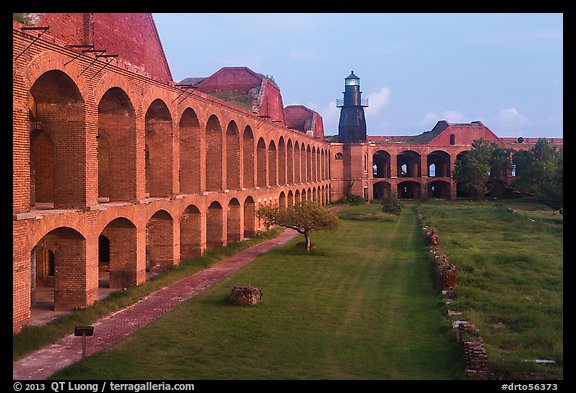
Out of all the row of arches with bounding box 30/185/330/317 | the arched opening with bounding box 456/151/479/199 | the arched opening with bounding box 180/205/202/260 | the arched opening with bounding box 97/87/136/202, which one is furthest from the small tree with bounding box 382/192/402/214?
the arched opening with bounding box 97/87/136/202

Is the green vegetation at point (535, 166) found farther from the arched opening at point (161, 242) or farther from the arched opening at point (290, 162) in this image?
the arched opening at point (161, 242)

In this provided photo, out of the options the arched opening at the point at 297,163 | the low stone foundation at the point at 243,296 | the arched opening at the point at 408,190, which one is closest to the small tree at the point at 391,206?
the arched opening at the point at 297,163

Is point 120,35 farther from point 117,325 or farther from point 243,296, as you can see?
point 117,325

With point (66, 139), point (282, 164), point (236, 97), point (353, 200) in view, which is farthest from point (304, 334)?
point (353, 200)

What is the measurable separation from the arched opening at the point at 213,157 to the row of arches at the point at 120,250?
960mm

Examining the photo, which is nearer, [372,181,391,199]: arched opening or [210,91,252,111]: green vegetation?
[210,91,252,111]: green vegetation

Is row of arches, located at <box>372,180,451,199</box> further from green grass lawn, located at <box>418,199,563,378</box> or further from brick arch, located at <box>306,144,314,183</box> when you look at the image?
green grass lawn, located at <box>418,199,563,378</box>

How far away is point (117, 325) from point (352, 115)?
53.0 metres

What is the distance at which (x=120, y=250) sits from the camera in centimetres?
1688

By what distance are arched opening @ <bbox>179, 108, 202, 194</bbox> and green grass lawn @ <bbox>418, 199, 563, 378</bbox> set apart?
10.4 m

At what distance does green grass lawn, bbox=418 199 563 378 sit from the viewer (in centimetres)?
1023

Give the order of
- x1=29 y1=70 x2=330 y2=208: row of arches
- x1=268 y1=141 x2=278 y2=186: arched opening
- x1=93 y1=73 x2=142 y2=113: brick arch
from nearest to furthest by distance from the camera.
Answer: x1=29 y1=70 x2=330 y2=208: row of arches → x1=93 y1=73 x2=142 y2=113: brick arch → x1=268 y1=141 x2=278 y2=186: arched opening

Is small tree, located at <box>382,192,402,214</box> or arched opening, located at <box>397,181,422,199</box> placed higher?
arched opening, located at <box>397,181,422,199</box>
